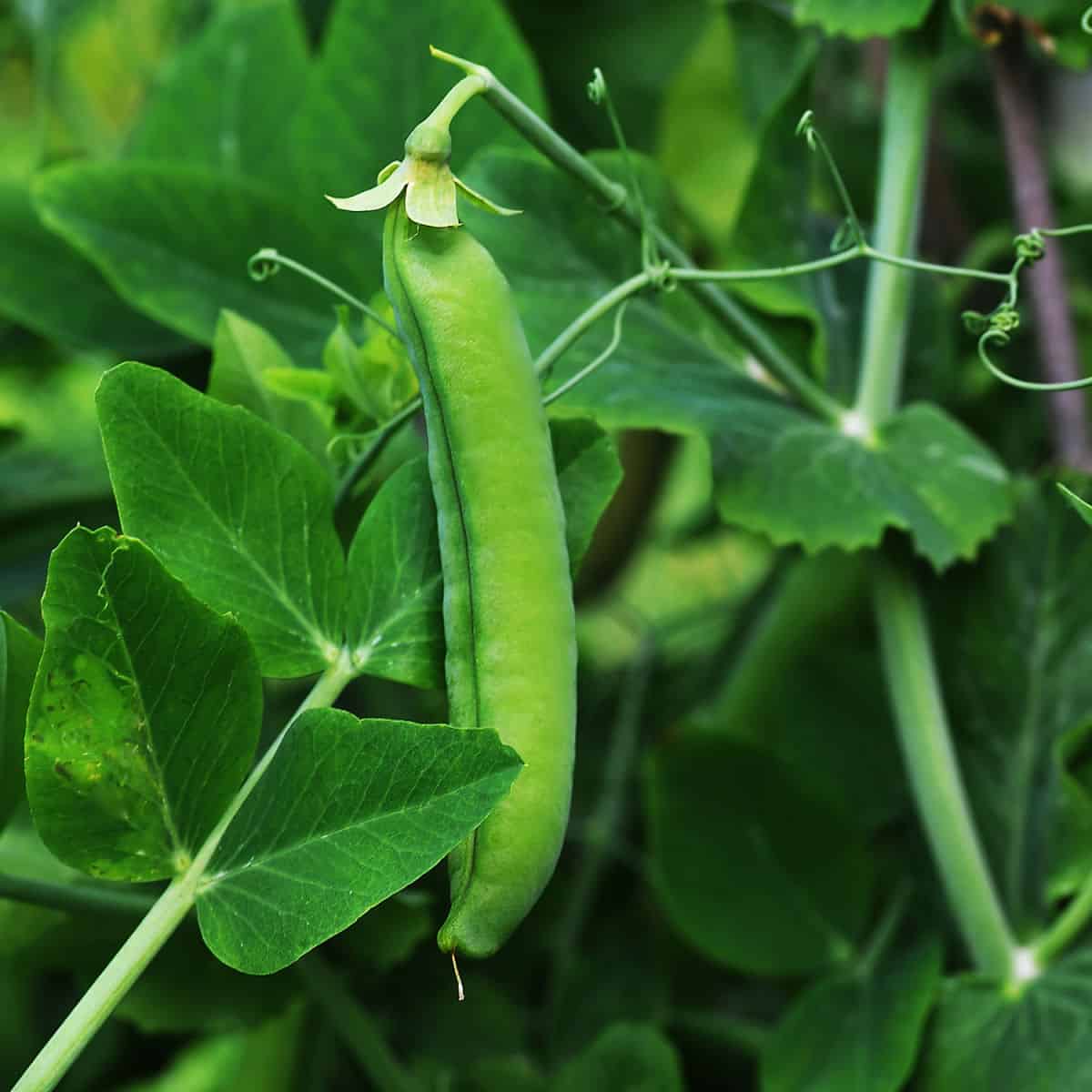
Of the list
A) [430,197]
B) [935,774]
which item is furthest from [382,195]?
[935,774]

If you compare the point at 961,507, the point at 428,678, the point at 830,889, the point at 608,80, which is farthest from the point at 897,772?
the point at 608,80

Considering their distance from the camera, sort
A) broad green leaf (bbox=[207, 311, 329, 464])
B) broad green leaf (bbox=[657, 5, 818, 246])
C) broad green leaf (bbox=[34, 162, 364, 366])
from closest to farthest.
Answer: broad green leaf (bbox=[207, 311, 329, 464]) → broad green leaf (bbox=[34, 162, 364, 366]) → broad green leaf (bbox=[657, 5, 818, 246])

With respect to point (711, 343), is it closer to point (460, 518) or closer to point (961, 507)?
point (961, 507)

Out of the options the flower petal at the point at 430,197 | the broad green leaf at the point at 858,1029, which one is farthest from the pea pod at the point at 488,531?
the broad green leaf at the point at 858,1029

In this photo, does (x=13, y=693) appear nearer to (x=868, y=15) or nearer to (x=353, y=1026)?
(x=353, y=1026)

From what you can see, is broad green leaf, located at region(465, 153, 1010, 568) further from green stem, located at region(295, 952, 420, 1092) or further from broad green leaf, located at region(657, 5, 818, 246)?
broad green leaf, located at region(657, 5, 818, 246)

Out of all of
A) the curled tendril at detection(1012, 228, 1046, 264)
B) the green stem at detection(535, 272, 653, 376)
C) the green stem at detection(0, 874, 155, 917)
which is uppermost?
the curled tendril at detection(1012, 228, 1046, 264)

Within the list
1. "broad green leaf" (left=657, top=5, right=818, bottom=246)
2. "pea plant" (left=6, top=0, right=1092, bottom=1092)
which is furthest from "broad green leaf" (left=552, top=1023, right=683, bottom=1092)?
"broad green leaf" (left=657, top=5, right=818, bottom=246)
